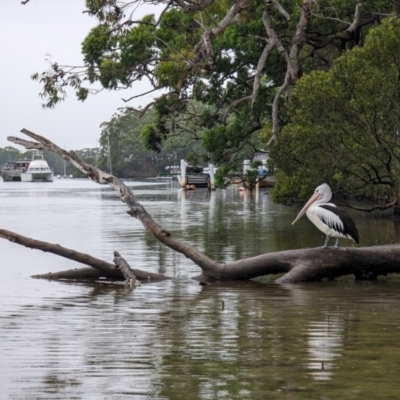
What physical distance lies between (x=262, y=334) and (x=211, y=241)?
15750 mm

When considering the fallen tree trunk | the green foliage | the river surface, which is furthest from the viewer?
the green foliage

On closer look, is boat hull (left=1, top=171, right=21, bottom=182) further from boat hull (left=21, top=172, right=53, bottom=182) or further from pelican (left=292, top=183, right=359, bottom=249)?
pelican (left=292, top=183, right=359, bottom=249)

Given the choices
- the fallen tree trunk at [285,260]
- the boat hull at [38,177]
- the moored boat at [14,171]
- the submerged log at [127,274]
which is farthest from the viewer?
the moored boat at [14,171]

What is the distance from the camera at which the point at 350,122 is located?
101 ft

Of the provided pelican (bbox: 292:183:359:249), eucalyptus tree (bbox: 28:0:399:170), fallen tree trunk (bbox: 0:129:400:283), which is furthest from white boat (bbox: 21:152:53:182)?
fallen tree trunk (bbox: 0:129:400:283)

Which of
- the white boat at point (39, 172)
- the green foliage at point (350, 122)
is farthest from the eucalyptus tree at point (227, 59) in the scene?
the white boat at point (39, 172)

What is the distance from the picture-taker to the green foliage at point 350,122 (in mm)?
29406

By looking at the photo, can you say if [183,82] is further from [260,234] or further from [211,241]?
[211,241]

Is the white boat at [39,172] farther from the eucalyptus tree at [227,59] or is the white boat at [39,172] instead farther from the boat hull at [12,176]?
the eucalyptus tree at [227,59]

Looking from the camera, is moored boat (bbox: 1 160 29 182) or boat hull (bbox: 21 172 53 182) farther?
moored boat (bbox: 1 160 29 182)

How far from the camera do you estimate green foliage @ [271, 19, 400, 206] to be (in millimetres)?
29406

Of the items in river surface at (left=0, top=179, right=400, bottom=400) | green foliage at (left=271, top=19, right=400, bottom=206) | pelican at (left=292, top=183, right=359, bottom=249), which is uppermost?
green foliage at (left=271, top=19, right=400, bottom=206)

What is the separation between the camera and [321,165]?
32469 mm

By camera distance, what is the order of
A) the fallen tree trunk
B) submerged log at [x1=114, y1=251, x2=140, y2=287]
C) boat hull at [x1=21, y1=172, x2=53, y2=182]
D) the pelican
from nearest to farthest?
the fallen tree trunk → submerged log at [x1=114, y1=251, x2=140, y2=287] → the pelican → boat hull at [x1=21, y1=172, x2=53, y2=182]
